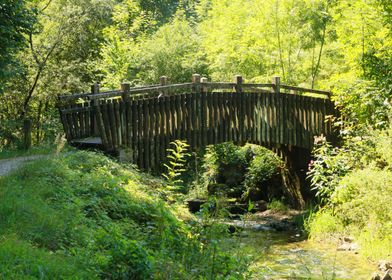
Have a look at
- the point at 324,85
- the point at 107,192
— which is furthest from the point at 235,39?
the point at 107,192

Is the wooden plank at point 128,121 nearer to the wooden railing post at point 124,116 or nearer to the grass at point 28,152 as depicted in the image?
the wooden railing post at point 124,116

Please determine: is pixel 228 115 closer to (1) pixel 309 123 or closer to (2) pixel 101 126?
(1) pixel 309 123

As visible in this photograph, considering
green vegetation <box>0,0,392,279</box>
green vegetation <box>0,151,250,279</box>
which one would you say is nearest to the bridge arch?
green vegetation <box>0,0,392,279</box>

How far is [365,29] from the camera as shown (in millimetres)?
17375

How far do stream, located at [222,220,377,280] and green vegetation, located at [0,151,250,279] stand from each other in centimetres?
234

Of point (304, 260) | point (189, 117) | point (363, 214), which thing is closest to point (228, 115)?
point (189, 117)

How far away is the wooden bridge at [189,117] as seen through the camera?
46.2 feet

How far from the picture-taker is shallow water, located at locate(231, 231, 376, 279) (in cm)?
1227

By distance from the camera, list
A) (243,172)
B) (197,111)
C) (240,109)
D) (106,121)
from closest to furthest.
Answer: (106,121) < (197,111) < (240,109) < (243,172)

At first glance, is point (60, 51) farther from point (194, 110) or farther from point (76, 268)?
point (76, 268)

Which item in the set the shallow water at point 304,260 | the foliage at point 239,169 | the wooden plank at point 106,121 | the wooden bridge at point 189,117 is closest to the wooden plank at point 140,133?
the wooden bridge at point 189,117

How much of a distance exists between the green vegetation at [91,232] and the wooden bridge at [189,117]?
7.88ft

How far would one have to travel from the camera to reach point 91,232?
812 centimetres

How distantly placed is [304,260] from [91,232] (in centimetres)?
609
